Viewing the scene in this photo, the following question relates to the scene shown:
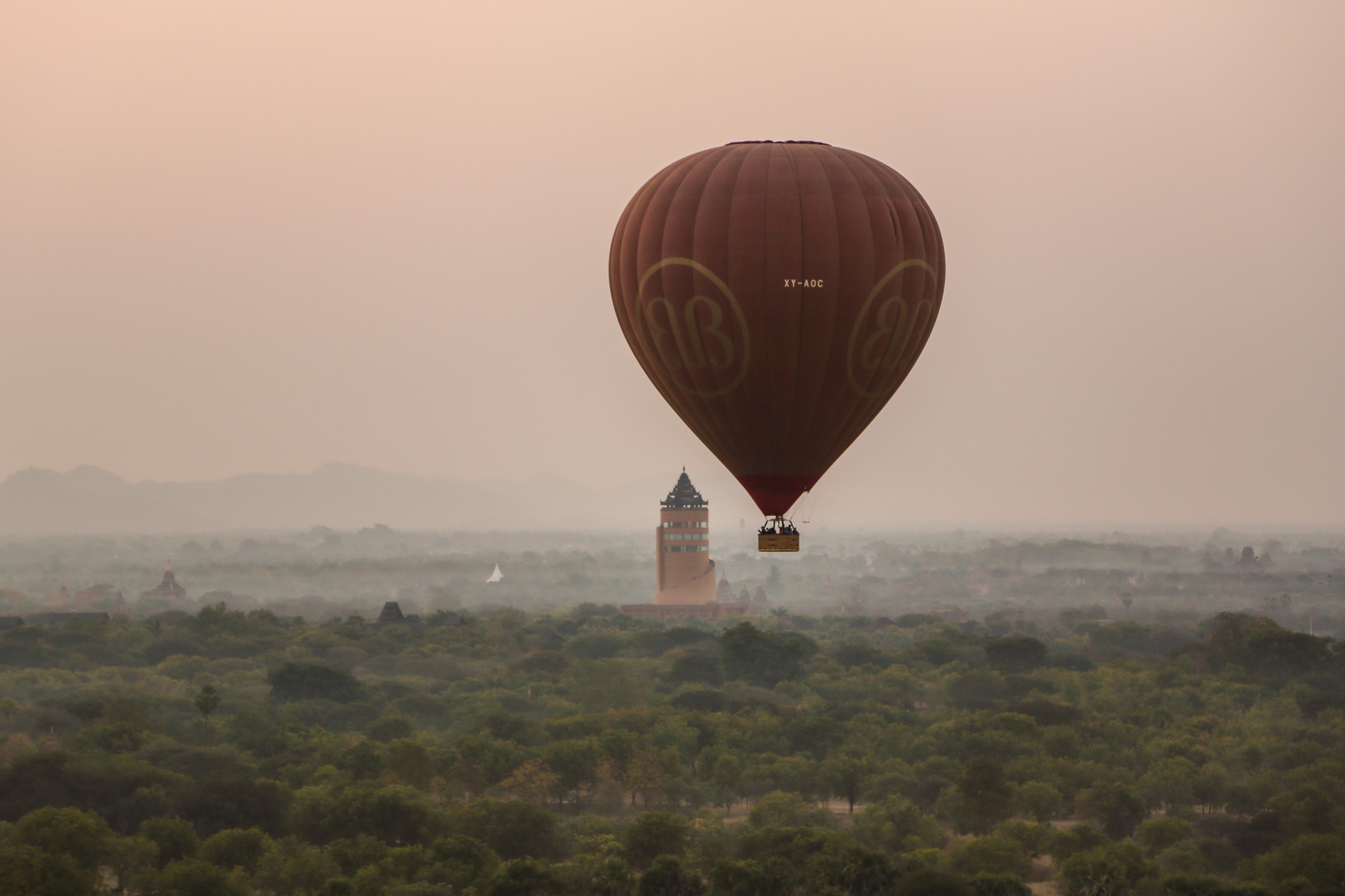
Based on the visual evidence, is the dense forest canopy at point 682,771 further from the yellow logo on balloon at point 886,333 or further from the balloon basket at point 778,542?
the yellow logo on balloon at point 886,333

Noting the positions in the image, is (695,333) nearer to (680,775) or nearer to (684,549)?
(680,775)

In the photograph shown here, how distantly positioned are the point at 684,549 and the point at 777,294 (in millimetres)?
96391

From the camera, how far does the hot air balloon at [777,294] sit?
3312 cm

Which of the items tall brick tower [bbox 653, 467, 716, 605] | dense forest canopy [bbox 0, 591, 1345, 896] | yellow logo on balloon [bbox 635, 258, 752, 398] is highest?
yellow logo on balloon [bbox 635, 258, 752, 398]

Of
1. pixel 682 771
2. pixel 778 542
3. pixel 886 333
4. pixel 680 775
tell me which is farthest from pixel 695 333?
pixel 682 771

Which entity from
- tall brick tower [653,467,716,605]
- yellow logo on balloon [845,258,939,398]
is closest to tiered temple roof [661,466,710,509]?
tall brick tower [653,467,716,605]

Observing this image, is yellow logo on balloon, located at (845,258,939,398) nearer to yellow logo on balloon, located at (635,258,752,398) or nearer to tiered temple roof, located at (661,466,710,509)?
yellow logo on balloon, located at (635,258,752,398)

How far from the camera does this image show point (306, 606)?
632 ft

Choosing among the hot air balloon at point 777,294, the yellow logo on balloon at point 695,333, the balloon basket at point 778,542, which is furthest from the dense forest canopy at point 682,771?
the yellow logo on balloon at point 695,333

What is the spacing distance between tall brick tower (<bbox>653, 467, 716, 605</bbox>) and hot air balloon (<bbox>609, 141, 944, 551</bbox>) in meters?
86.1

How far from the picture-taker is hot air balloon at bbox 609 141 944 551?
109 feet

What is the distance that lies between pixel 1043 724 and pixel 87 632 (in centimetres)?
7471

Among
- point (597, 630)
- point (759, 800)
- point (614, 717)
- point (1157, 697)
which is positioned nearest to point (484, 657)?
point (597, 630)

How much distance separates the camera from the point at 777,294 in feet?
108
